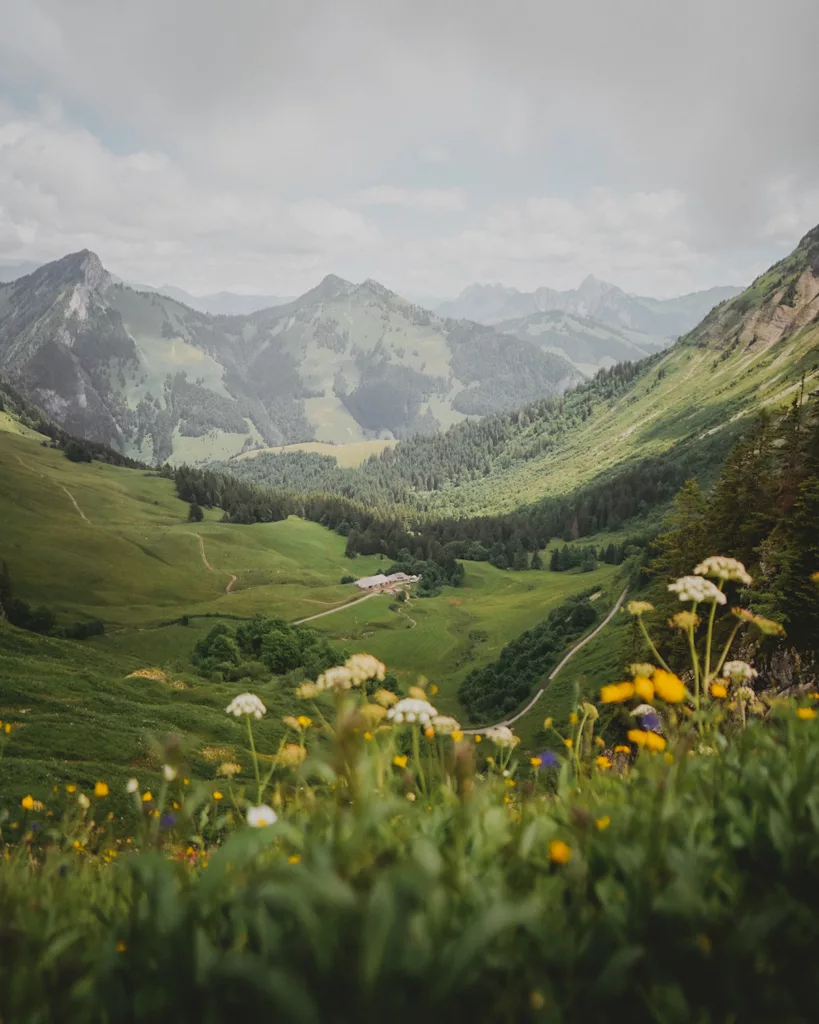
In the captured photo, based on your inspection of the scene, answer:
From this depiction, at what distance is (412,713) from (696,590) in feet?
13.2

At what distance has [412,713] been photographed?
5668 millimetres

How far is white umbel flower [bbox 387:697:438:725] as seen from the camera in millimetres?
5637

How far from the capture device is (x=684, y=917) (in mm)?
2916

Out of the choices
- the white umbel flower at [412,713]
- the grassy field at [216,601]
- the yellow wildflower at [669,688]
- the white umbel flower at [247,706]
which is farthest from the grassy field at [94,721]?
the grassy field at [216,601]

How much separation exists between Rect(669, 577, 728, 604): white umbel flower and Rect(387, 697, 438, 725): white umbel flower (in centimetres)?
338

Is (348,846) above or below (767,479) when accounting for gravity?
below

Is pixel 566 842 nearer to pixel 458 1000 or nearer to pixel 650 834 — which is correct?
pixel 650 834

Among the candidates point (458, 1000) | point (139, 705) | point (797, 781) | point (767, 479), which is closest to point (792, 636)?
point (767, 479)

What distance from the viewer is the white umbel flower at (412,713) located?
5637 mm

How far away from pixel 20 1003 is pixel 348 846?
1609 mm

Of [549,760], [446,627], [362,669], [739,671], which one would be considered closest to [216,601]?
[446,627]

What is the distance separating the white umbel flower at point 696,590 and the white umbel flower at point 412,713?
11.1ft

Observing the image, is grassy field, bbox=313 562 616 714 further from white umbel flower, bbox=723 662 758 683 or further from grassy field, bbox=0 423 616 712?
white umbel flower, bbox=723 662 758 683

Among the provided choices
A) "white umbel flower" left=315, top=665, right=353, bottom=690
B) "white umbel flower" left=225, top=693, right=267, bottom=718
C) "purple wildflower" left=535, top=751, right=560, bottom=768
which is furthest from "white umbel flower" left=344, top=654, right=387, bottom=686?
"purple wildflower" left=535, top=751, right=560, bottom=768
